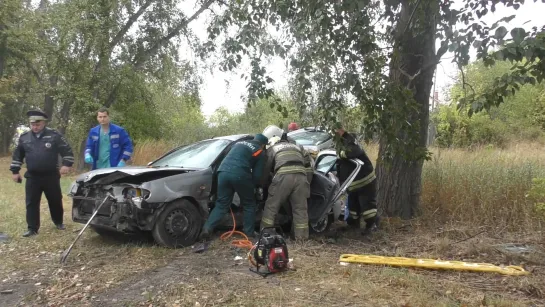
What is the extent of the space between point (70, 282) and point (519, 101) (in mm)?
27481

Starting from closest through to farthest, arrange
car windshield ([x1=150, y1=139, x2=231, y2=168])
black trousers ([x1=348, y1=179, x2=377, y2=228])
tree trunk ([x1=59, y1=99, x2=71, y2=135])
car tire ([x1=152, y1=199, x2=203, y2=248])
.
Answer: car tire ([x1=152, y1=199, x2=203, y2=248]) < car windshield ([x1=150, y1=139, x2=231, y2=168]) < black trousers ([x1=348, y1=179, x2=377, y2=228]) < tree trunk ([x1=59, y1=99, x2=71, y2=135])

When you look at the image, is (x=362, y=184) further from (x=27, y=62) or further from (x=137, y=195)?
(x=27, y=62)

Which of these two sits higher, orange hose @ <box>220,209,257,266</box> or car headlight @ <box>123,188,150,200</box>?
car headlight @ <box>123,188,150,200</box>

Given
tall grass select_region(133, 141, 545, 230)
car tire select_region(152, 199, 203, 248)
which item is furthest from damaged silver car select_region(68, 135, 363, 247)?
tall grass select_region(133, 141, 545, 230)

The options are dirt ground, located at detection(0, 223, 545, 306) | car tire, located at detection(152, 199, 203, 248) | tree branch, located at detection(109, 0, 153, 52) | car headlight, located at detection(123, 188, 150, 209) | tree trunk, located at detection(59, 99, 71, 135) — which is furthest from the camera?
tree trunk, located at detection(59, 99, 71, 135)

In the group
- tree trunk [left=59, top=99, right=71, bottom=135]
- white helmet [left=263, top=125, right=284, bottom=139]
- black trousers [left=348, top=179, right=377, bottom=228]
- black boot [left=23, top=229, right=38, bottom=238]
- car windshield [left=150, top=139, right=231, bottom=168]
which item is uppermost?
tree trunk [left=59, top=99, right=71, bottom=135]

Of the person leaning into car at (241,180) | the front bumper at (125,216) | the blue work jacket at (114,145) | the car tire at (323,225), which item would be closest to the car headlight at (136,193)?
the front bumper at (125,216)

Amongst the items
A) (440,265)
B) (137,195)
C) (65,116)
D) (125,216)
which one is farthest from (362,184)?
(65,116)

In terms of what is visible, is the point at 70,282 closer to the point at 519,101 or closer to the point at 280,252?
the point at 280,252

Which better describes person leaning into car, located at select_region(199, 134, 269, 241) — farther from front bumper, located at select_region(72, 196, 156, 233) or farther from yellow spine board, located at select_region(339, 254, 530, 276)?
yellow spine board, located at select_region(339, 254, 530, 276)

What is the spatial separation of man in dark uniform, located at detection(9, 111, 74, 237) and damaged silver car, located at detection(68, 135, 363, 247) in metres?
0.74

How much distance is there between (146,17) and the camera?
55.9ft

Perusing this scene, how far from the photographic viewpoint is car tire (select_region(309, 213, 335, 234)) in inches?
262

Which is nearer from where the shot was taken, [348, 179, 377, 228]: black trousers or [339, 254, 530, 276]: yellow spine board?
[339, 254, 530, 276]: yellow spine board
